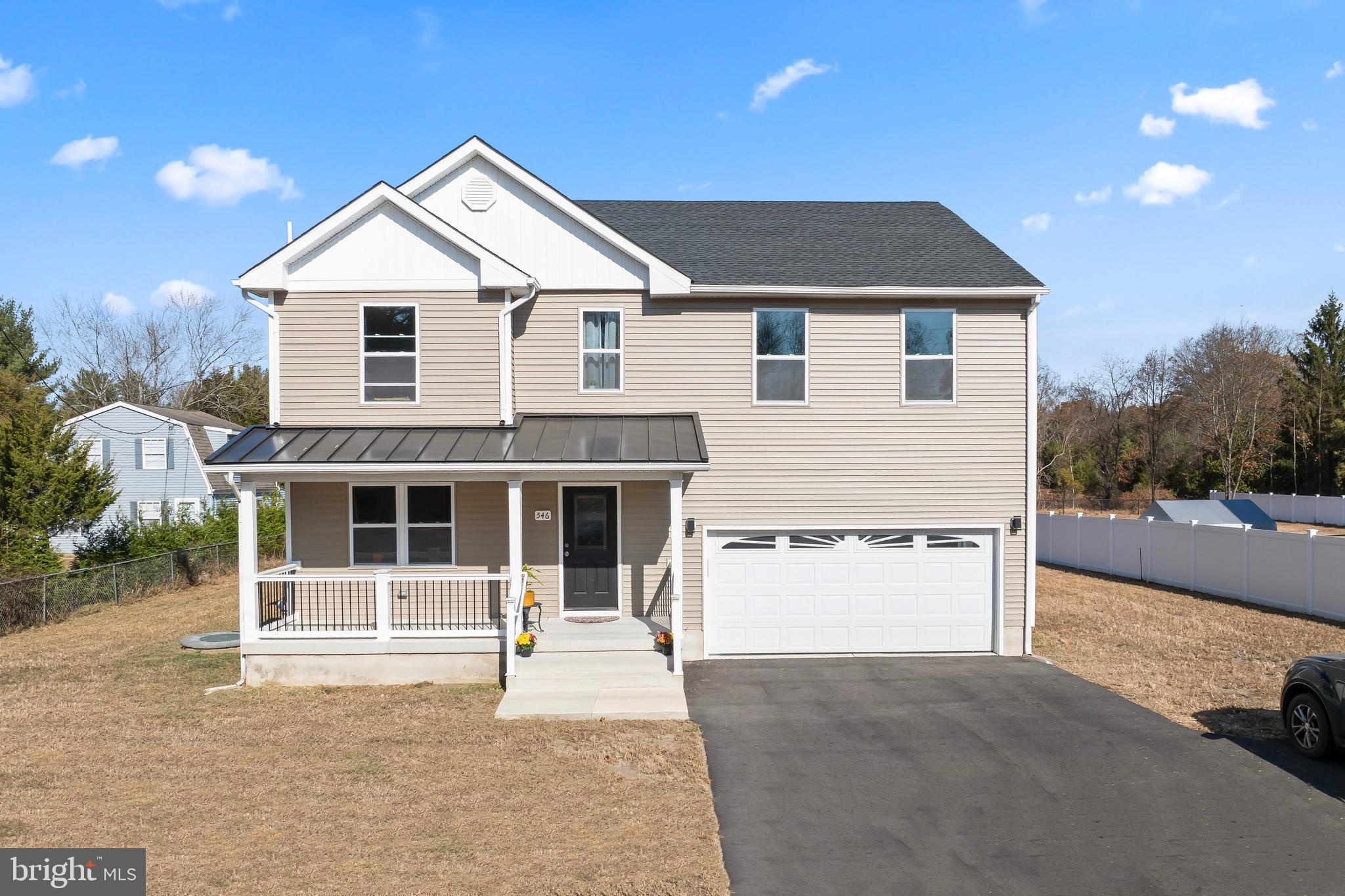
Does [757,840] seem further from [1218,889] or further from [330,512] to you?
[330,512]

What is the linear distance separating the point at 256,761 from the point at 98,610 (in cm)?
1300

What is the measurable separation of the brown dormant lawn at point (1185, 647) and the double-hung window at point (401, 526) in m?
9.64

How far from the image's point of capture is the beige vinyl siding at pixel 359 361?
40.6 ft

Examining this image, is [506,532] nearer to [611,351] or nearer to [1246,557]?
[611,351]

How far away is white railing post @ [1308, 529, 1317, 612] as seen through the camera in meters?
15.8

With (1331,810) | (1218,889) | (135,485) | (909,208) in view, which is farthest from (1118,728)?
(135,485)

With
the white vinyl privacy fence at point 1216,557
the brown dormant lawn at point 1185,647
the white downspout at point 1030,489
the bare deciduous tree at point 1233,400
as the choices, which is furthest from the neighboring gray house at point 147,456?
the bare deciduous tree at point 1233,400

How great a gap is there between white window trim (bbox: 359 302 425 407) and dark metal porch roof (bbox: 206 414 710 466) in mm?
368

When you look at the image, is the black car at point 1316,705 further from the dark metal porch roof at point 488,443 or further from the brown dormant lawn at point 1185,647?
the dark metal porch roof at point 488,443

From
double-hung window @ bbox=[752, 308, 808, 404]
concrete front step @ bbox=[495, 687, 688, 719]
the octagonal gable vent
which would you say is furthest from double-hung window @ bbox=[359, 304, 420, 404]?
double-hung window @ bbox=[752, 308, 808, 404]

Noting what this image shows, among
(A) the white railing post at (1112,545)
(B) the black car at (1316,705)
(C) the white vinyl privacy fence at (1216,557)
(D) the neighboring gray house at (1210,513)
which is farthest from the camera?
(D) the neighboring gray house at (1210,513)

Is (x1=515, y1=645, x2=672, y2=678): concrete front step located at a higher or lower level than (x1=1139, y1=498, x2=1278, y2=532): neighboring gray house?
lower

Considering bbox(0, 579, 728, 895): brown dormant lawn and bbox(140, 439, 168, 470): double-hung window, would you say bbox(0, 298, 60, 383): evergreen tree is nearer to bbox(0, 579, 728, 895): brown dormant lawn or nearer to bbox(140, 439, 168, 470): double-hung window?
bbox(140, 439, 168, 470): double-hung window

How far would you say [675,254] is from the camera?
45.8 feet
